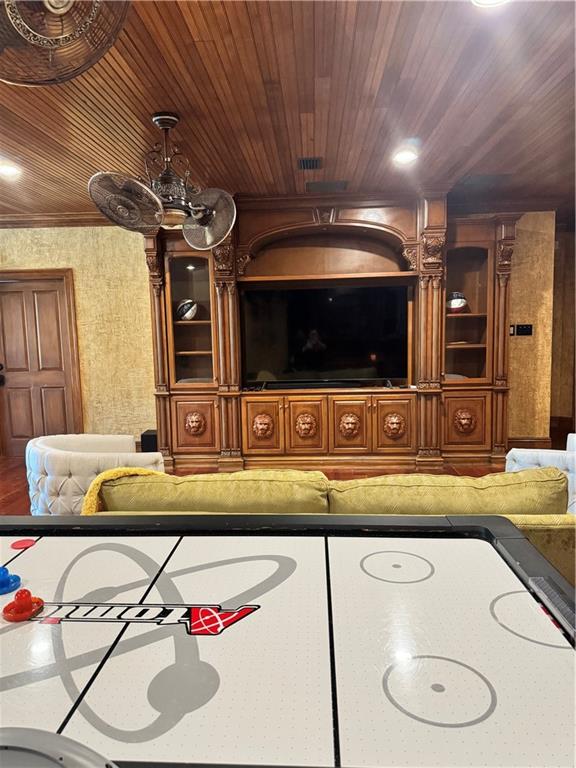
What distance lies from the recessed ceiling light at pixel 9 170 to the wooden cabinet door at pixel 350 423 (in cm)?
320

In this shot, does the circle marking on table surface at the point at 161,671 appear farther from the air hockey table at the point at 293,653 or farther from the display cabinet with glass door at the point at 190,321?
the display cabinet with glass door at the point at 190,321

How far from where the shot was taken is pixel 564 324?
18.1 ft

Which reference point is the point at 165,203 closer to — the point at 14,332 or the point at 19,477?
the point at 19,477

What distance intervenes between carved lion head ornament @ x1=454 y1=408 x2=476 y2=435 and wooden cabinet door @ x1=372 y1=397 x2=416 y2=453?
16.5 inches

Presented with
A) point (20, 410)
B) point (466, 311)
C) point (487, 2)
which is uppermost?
point (487, 2)

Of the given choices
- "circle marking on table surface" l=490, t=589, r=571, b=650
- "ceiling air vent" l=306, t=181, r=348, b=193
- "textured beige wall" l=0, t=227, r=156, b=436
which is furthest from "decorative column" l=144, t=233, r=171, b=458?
"circle marking on table surface" l=490, t=589, r=571, b=650

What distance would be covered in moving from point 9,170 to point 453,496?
3.99 meters

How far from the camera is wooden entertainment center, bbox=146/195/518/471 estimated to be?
4363 mm


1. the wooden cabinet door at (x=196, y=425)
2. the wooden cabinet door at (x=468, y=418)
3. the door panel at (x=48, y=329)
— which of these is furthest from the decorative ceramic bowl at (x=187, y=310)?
the wooden cabinet door at (x=468, y=418)

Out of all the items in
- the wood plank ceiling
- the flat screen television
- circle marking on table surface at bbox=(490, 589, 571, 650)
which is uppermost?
the wood plank ceiling

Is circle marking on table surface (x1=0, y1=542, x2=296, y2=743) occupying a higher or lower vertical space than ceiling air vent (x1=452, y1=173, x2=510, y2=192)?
lower

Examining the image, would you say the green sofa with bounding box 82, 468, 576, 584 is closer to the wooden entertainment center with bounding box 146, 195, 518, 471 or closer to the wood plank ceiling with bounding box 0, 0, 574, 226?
the wood plank ceiling with bounding box 0, 0, 574, 226

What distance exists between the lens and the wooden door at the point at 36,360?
5.02m

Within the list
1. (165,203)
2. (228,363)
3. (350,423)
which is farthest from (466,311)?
(165,203)
